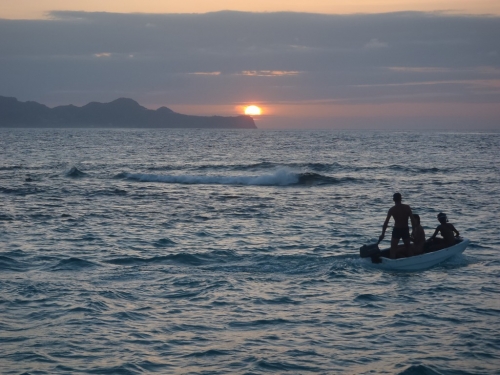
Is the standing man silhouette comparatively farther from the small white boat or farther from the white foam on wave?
the white foam on wave

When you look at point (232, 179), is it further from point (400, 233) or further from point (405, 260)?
point (405, 260)

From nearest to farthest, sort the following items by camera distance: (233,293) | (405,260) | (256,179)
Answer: (233,293), (405,260), (256,179)

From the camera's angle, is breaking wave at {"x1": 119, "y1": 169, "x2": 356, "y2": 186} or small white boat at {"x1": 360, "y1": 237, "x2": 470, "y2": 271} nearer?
small white boat at {"x1": 360, "y1": 237, "x2": 470, "y2": 271}

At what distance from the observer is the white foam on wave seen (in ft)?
141

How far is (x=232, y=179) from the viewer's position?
44500 millimetres

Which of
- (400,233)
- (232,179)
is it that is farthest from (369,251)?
(232,179)

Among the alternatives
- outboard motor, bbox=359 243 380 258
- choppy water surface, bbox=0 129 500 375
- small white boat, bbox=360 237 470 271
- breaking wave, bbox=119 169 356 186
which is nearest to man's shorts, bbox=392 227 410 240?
small white boat, bbox=360 237 470 271

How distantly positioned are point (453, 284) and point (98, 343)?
8.66 metres

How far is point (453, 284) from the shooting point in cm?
1509

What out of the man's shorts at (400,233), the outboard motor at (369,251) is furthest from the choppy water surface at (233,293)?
the man's shorts at (400,233)

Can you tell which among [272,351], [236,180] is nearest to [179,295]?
[272,351]

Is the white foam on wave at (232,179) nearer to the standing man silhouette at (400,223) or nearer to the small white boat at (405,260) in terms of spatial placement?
the standing man silhouette at (400,223)

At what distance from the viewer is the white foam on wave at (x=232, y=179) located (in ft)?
141

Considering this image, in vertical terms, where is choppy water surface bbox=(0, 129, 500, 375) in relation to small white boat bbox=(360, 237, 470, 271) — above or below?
below
